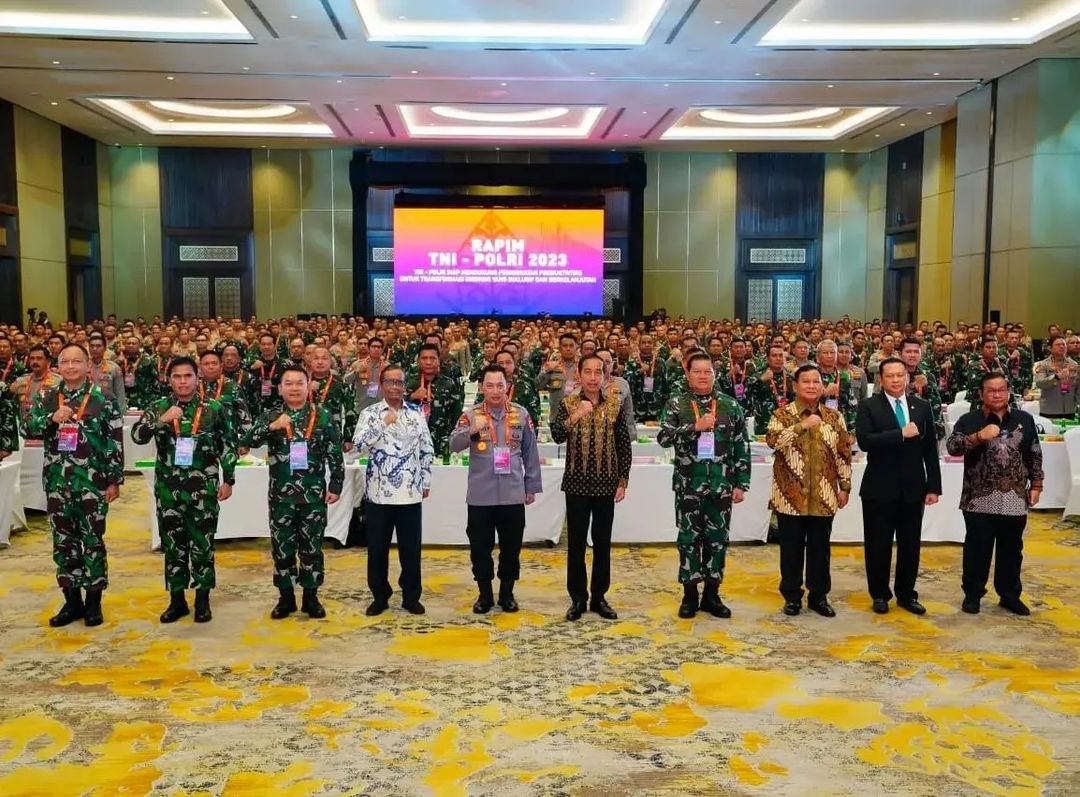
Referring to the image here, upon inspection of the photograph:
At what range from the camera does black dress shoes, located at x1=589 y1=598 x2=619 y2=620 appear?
18.6 ft

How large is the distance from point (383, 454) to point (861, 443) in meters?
2.66

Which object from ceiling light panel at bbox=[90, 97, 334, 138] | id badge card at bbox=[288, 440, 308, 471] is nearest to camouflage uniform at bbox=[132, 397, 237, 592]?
id badge card at bbox=[288, 440, 308, 471]

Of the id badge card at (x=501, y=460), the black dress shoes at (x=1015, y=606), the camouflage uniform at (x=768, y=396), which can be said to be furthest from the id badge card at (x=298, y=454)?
the camouflage uniform at (x=768, y=396)

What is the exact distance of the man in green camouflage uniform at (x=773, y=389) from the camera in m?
8.50

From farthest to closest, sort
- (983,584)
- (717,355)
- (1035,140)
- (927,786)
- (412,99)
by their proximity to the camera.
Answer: (412,99) → (1035,140) → (717,355) → (983,584) → (927,786)

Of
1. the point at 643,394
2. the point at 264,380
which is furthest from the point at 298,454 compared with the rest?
the point at 643,394

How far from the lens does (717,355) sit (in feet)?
34.7

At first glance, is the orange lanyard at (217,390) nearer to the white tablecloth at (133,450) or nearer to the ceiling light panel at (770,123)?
the white tablecloth at (133,450)

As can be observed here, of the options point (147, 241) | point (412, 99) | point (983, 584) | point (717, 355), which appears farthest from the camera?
point (147, 241)

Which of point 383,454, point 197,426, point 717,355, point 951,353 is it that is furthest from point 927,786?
point 951,353

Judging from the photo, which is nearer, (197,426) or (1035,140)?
(197,426)

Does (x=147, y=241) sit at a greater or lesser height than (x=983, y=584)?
greater

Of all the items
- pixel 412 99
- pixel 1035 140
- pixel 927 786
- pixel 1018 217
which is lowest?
pixel 927 786

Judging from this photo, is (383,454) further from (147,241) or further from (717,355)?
(147,241)
